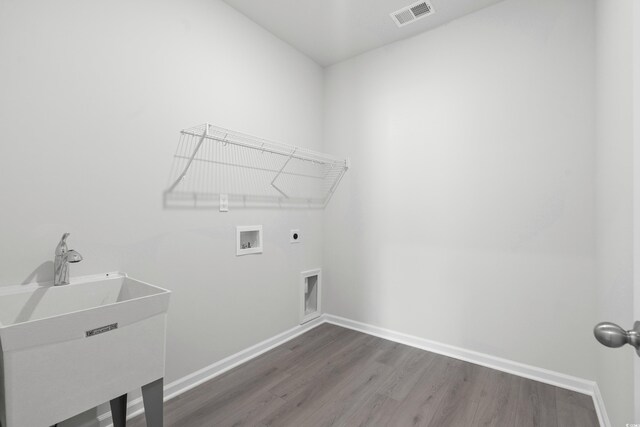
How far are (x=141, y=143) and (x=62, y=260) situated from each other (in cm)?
74

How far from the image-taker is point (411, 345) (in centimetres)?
261

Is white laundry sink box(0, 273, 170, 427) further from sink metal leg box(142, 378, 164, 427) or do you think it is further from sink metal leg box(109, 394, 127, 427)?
sink metal leg box(109, 394, 127, 427)

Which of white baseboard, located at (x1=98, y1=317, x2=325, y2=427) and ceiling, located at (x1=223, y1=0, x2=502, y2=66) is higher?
ceiling, located at (x1=223, y1=0, x2=502, y2=66)

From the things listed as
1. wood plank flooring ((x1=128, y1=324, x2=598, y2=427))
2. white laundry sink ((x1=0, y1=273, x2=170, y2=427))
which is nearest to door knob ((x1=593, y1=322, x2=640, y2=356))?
wood plank flooring ((x1=128, y1=324, x2=598, y2=427))

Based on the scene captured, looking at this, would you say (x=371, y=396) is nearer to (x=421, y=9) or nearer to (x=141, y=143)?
(x=141, y=143)

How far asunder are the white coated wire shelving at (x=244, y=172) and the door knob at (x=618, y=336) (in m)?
1.79

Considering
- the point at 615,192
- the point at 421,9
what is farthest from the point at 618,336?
the point at 421,9

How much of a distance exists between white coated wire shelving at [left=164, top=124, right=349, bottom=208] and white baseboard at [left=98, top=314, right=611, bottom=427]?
1.13 metres

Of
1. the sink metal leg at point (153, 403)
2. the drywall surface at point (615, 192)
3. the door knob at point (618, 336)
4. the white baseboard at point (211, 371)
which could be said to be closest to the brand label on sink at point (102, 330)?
the sink metal leg at point (153, 403)

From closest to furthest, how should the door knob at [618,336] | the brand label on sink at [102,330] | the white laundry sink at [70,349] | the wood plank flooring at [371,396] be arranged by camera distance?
the door knob at [618,336]
the white laundry sink at [70,349]
the brand label on sink at [102,330]
the wood plank flooring at [371,396]

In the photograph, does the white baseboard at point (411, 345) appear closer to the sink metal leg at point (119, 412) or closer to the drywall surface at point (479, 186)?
the drywall surface at point (479, 186)

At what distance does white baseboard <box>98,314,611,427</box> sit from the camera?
1750 millimetres

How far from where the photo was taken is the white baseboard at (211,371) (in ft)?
5.59

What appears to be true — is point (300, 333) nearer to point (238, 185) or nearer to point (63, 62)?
point (238, 185)
